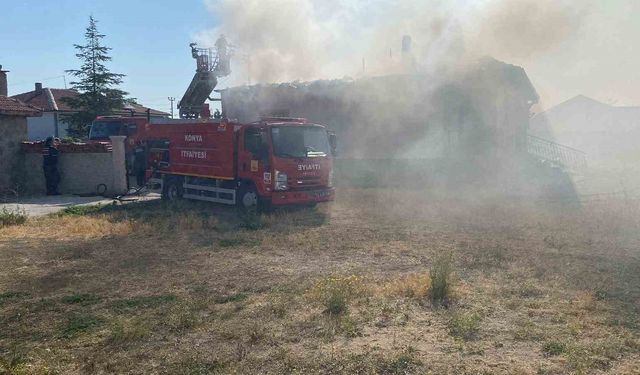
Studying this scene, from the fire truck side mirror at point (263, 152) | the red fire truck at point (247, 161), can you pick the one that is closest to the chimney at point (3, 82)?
the red fire truck at point (247, 161)

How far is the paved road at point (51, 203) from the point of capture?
15.0m

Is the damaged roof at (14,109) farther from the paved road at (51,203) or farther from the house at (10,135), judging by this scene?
the paved road at (51,203)

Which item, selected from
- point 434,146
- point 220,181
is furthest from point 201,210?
point 434,146

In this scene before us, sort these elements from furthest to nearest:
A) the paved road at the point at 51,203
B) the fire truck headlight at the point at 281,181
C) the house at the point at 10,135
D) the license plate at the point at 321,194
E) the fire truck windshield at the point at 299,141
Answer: the house at the point at 10,135 < the paved road at the point at 51,203 < the license plate at the point at 321,194 < the fire truck windshield at the point at 299,141 < the fire truck headlight at the point at 281,181

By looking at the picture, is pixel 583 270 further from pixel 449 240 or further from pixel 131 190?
pixel 131 190

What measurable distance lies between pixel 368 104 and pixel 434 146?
11.8 ft

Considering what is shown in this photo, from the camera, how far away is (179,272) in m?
8.23

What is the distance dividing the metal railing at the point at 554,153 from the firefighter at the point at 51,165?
775 inches

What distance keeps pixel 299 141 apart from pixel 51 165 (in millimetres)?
10123

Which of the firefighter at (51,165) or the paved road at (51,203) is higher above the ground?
the firefighter at (51,165)

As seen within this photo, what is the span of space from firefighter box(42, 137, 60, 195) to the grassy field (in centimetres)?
710

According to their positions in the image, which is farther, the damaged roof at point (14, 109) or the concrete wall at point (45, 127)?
the concrete wall at point (45, 127)

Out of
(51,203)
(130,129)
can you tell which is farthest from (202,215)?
(130,129)

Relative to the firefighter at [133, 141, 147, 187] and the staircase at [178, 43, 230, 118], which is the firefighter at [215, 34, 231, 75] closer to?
the staircase at [178, 43, 230, 118]
